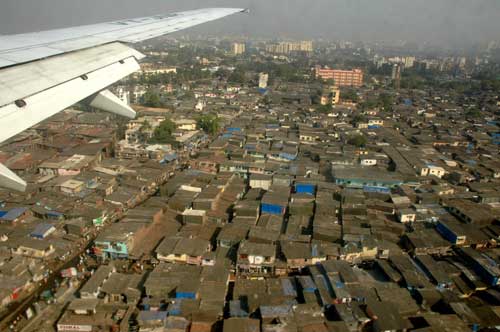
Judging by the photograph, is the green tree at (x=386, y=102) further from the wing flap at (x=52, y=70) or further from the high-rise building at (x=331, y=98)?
the wing flap at (x=52, y=70)

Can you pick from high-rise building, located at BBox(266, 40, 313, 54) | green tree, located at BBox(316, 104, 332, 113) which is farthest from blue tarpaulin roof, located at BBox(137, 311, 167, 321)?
high-rise building, located at BBox(266, 40, 313, 54)

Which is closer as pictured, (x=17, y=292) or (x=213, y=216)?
(x=17, y=292)

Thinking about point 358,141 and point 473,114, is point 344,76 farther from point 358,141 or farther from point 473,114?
point 358,141

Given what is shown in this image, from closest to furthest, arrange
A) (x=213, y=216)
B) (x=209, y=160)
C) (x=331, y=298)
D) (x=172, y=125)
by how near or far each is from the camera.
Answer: (x=331, y=298), (x=213, y=216), (x=209, y=160), (x=172, y=125)

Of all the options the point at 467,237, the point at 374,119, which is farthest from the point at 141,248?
the point at 374,119

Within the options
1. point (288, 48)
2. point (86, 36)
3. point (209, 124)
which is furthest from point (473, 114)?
point (288, 48)

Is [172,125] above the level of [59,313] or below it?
above

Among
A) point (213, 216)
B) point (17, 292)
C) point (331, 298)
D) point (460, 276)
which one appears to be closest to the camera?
point (331, 298)

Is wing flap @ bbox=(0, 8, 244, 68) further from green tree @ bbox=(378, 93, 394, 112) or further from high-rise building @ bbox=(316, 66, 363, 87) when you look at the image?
high-rise building @ bbox=(316, 66, 363, 87)

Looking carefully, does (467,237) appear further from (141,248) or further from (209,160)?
(209,160)
